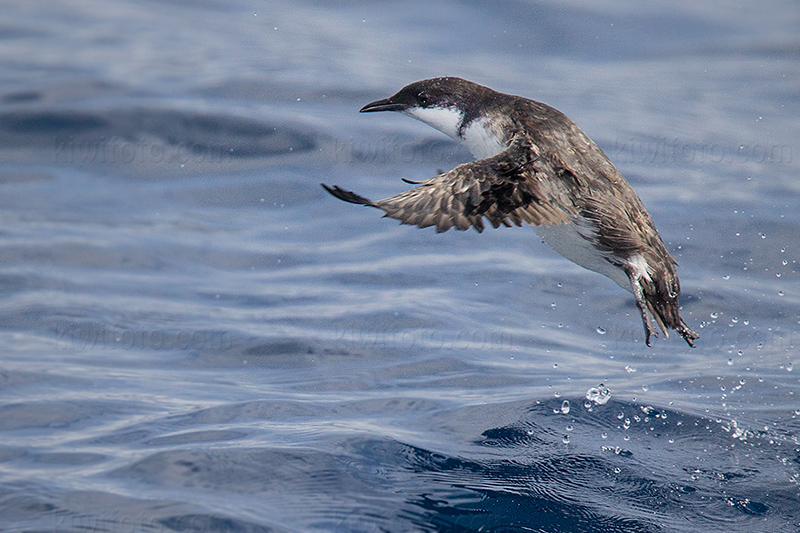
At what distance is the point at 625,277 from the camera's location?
538cm

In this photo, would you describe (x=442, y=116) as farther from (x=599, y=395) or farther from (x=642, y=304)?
(x=599, y=395)

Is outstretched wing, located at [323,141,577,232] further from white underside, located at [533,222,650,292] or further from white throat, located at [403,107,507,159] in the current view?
white throat, located at [403,107,507,159]

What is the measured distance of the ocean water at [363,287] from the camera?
516 cm

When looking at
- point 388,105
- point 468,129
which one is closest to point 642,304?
point 468,129

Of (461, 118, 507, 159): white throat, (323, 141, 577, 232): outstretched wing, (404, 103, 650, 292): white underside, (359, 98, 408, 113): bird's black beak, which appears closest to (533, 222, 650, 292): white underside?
(404, 103, 650, 292): white underside

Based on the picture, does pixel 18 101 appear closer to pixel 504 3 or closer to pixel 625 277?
pixel 504 3

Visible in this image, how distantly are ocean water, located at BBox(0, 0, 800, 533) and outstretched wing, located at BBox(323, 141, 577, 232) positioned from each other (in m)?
1.45

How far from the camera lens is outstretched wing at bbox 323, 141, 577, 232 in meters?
4.61

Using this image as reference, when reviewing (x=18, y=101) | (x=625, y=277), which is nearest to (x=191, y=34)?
(x=18, y=101)

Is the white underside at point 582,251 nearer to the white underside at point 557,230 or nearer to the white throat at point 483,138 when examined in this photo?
the white underside at point 557,230

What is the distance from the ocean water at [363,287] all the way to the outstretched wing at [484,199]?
1.45 m

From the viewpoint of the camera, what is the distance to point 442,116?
19.8 feet

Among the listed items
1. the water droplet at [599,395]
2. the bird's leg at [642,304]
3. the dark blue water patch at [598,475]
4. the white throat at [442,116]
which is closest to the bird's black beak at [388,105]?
the white throat at [442,116]

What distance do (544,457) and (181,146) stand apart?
21.1ft
